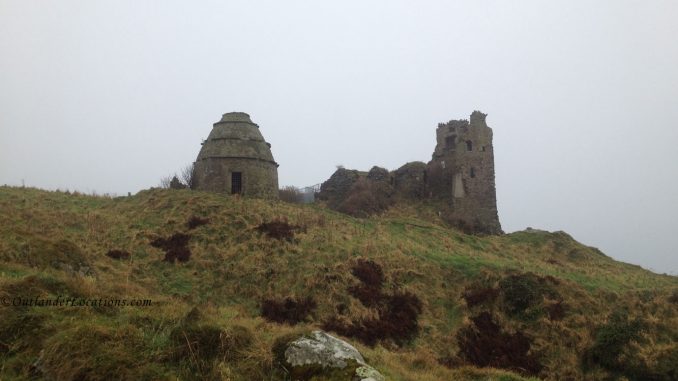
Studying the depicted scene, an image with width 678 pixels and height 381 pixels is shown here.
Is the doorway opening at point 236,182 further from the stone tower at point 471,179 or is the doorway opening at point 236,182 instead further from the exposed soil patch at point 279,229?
the stone tower at point 471,179

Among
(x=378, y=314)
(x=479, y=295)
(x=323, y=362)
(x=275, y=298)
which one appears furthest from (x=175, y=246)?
(x=323, y=362)

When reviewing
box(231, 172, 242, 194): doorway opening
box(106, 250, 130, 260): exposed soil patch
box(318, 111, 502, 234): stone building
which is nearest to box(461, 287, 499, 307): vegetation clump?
box(106, 250, 130, 260): exposed soil patch

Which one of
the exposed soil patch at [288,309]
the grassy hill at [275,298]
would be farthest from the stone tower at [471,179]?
the exposed soil patch at [288,309]

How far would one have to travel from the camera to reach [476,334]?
58.1ft

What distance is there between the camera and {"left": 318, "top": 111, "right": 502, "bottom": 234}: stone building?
40.2 meters

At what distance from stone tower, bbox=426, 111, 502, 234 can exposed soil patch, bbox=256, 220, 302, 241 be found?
18902 mm

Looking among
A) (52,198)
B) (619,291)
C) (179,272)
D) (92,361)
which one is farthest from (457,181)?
(92,361)

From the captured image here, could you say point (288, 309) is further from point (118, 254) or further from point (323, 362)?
point (323, 362)

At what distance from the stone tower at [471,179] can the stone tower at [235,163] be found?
17200 mm

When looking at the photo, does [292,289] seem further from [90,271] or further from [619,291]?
[619,291]

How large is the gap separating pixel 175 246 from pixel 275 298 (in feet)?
21.9

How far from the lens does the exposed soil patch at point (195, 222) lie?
79.7ft

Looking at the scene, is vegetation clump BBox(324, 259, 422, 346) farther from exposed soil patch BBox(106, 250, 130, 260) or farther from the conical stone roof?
the conical stone roof

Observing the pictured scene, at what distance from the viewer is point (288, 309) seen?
58.5 ft
